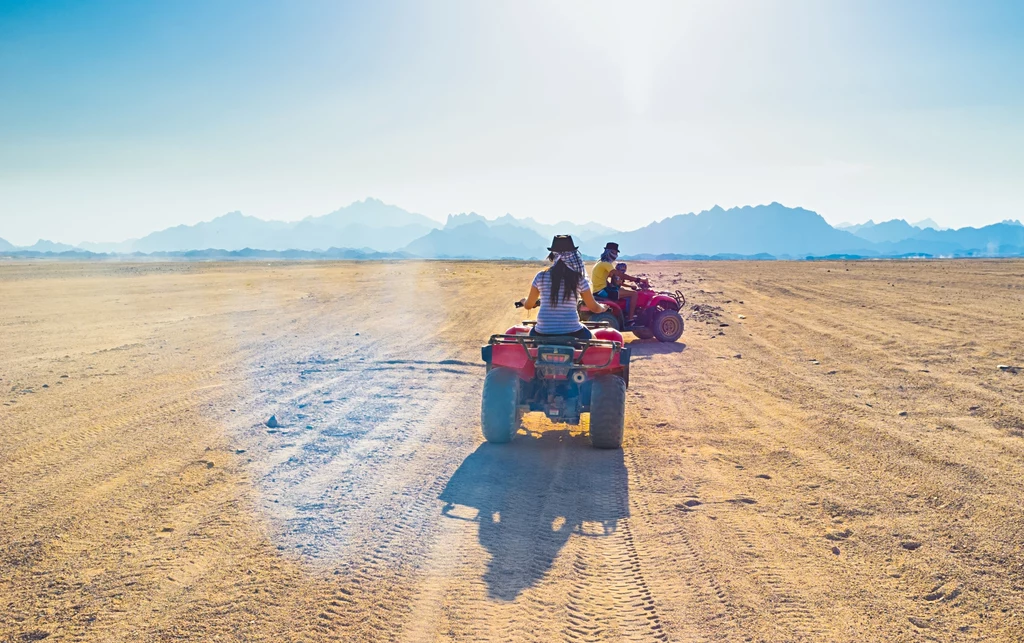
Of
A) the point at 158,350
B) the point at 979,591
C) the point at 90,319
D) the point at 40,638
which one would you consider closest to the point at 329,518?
the point at 40,638

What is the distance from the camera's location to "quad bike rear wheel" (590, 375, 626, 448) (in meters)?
6.20

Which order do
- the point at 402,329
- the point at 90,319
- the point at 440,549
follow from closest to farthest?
the point at 440,549
the point at 402,329
the point at 90,319

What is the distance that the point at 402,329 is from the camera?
1473 centimetres

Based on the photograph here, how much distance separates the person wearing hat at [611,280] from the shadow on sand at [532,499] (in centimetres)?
510

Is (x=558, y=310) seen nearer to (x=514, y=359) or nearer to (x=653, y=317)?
(x=514, y=359)

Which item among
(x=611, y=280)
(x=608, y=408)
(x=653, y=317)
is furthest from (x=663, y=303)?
(x=608, y=408)

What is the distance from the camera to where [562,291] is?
6.43 metres

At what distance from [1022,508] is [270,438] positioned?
661cm

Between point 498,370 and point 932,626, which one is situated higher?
point 498,370

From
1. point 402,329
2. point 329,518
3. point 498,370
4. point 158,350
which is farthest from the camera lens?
point 402,329

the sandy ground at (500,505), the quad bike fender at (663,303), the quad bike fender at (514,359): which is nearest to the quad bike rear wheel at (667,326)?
the quad bike fender at (663,303)

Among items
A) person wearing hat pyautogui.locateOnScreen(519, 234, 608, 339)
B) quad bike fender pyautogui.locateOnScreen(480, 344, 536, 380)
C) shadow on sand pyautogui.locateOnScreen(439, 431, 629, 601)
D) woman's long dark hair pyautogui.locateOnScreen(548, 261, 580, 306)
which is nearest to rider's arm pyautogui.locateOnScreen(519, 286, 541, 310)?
person wearing hat pyautogui.locateOnScreen(519, 234, 608, 339)

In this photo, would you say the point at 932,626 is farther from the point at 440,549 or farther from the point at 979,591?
the point at 440,549

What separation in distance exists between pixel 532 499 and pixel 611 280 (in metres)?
7.82
